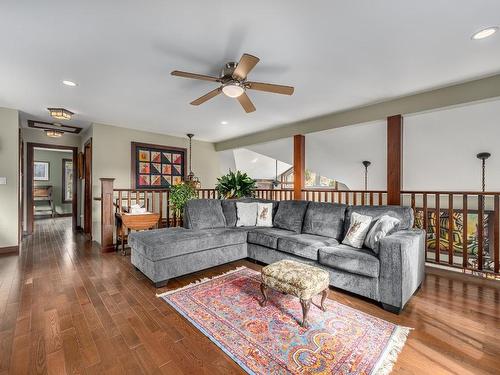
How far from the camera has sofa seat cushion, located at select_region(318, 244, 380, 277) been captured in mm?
2287

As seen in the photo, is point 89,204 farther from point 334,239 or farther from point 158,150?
point 334,239

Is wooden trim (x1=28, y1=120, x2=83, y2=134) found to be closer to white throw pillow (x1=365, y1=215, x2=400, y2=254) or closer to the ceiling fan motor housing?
the ceiling fan motor housing

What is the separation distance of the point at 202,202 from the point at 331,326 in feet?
8.27

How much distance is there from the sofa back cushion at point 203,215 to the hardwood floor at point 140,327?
760mm

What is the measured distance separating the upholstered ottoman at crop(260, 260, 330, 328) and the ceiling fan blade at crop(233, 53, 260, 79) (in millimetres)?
1790

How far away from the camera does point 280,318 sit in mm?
2047

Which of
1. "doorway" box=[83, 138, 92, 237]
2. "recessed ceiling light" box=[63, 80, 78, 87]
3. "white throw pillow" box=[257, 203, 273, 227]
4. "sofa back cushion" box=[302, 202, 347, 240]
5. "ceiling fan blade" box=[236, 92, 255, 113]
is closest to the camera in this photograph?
"ceiling fan blade" box=[236, 92, 255, 113]

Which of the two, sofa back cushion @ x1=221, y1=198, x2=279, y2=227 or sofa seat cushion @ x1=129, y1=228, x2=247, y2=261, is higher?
sofa back cushion @ x1=221, y1=198, x2=279, y2=227

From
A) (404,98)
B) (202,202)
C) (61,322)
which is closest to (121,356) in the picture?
(61,322)

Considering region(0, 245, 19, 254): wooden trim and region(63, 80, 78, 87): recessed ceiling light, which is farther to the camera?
region(0, 245, 19, 254): wooden trim

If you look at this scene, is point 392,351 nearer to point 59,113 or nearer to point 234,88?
point 234,88

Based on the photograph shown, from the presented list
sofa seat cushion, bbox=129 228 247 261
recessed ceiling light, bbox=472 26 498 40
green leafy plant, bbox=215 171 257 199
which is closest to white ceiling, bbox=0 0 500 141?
recessed ceiling light, bbox=472 26 498 40

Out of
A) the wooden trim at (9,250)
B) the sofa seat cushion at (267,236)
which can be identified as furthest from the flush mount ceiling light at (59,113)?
the sofa seat cushion at (267,236)

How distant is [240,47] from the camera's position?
2.17m
